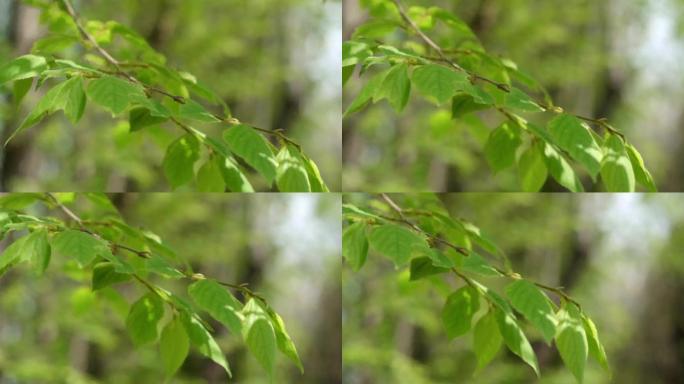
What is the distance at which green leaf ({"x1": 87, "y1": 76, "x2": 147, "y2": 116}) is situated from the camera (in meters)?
0.95

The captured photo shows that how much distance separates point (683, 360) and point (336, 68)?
181 centimetres

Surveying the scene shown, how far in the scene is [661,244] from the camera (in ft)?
11.2

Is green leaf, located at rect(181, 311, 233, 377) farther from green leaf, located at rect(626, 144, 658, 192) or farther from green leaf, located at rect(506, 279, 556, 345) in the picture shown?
green leaf, located at rect(626, 144, 658, 192)

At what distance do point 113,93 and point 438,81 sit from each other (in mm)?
355

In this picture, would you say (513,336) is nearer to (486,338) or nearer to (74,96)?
(486,338)

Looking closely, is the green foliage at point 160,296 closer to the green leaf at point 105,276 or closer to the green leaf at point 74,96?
the green leaf at point 105,276

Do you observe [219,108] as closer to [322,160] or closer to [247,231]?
[322,160]

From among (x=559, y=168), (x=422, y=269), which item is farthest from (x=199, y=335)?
(x=559, y=168)

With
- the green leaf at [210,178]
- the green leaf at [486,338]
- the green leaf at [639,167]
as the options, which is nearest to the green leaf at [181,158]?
the green leaf at [210,178]

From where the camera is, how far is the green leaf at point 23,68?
42.1 inches

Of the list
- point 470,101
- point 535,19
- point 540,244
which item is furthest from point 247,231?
point 470,101

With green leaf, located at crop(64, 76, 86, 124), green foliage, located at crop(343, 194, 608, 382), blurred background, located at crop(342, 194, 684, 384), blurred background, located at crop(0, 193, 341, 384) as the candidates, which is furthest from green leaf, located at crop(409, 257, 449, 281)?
blurred background, located at crop(0, 193, 341, 384)

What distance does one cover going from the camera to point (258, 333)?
3.36ft

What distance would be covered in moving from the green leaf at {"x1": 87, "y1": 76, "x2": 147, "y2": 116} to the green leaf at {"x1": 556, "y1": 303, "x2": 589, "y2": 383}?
55cm
